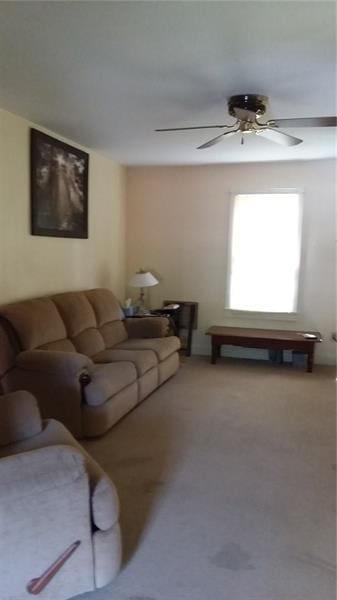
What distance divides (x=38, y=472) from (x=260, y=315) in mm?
4375

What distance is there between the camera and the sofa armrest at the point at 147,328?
4.93 meters

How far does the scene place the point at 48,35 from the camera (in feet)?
7.38

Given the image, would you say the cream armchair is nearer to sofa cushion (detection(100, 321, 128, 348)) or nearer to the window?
sofa cushion (detection(100, 321, 128, 348))

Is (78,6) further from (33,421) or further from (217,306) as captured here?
(217,306)

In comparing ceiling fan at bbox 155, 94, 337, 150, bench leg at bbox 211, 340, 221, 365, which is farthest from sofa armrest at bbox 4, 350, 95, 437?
bench leg at bbox 211, 340, 221, 365

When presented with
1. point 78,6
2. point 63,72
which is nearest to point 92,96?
point 63,72

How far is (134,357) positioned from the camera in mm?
4000

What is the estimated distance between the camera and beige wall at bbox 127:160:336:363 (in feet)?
17.8

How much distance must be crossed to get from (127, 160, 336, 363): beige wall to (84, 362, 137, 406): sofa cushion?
251 cm

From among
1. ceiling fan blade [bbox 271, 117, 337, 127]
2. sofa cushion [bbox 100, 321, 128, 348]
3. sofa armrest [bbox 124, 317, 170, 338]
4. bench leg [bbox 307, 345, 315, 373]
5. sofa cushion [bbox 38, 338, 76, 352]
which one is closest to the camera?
ceiling fan blade [bbox 271, 117, 337, 127]

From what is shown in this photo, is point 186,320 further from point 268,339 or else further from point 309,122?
point 309,122

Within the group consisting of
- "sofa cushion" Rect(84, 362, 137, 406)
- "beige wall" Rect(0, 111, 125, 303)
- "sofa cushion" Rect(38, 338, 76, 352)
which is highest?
"beige wall" Rect(0, 111, 125, 303)

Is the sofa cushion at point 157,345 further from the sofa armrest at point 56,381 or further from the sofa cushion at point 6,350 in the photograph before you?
the sofa cushion at point 6,350

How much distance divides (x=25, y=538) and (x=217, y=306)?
4.46 metres
